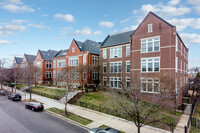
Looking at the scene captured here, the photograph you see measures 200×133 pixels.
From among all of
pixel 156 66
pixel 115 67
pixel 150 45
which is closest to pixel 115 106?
pixel 156 66

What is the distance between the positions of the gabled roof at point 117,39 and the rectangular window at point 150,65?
287 inches

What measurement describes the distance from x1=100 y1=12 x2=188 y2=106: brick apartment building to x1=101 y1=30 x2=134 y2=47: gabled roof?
0.38 m

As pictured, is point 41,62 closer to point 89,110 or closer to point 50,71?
point 50,71

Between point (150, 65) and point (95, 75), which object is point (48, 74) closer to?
point (95, 75)

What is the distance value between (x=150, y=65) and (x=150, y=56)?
1.63m

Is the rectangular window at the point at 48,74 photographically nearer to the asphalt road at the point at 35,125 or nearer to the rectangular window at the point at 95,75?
Result: the rectangular window at the point at 95,75

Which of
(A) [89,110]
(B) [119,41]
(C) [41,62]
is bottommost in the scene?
(A) [89,110]

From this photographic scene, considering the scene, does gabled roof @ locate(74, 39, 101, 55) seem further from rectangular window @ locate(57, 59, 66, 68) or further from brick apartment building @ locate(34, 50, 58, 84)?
brick apartment building @ locate(34, 50, 58, 84)

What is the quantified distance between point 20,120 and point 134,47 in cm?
2171

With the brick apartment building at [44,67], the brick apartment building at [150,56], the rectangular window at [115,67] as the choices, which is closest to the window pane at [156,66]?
the brick apartment building at [150,56]

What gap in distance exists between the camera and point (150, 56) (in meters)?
21.2

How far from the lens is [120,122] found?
14.0 meters

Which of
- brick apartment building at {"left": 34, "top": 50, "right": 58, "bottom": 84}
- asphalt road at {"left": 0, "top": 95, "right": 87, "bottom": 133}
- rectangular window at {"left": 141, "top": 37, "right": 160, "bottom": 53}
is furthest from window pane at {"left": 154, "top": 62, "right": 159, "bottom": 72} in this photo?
brick apartment building at {"left": 34, "top": 50, "right": 58, "bottom": 84}

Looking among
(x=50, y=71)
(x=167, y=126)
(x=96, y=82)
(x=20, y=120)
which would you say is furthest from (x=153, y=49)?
(x=50, y=71)
